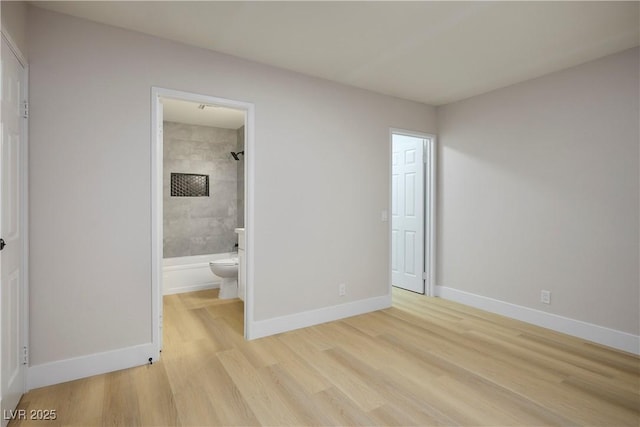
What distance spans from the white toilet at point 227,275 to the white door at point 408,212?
Answer: 7.48 feet

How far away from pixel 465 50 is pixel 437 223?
7.30 feet

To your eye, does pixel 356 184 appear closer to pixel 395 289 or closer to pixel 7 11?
pixel 395 289

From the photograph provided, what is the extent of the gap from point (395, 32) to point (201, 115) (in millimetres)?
3271

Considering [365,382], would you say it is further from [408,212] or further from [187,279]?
[187,279]

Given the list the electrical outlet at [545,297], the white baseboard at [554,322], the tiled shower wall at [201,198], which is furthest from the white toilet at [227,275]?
the electrical outlet at [545,297]

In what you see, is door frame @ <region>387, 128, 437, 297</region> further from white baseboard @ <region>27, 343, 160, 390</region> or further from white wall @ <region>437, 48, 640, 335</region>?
white baseboard @ <region>27, 343, 160, 390</region>

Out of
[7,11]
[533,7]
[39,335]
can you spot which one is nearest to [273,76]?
[7,11]

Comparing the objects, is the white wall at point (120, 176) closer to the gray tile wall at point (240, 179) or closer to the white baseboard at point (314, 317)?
the white baseboard at point (314, 317)

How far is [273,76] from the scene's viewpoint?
3.11 metres

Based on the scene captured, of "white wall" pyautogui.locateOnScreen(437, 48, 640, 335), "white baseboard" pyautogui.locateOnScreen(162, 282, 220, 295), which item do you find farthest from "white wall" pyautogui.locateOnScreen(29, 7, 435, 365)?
"white baseboard" pyautogui.locateOnScreen(162, 282, 220, 295)

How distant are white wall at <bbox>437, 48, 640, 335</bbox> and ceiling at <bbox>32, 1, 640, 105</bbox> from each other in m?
0.35

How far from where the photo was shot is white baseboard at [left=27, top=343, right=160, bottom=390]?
2195 millimetres

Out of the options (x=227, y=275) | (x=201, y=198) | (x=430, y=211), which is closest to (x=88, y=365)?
(x=227, y=275)

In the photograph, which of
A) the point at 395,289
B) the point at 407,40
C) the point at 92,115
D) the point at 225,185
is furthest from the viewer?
the point at 225,185
